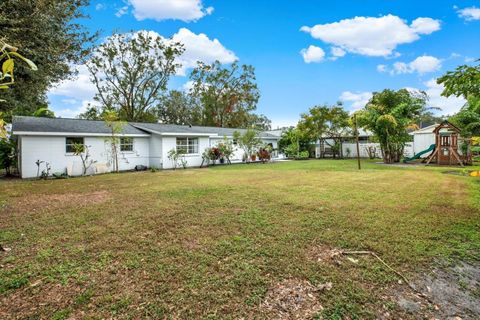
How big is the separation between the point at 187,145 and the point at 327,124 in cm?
1369

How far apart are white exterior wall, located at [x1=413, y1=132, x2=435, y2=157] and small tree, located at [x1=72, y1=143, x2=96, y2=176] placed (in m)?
22.7

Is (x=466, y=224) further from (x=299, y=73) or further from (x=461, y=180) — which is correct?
(x=299, y=73)

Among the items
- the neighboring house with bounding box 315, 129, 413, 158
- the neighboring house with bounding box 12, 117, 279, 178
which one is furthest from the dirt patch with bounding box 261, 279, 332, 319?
the neighboring house with bounding box 315, 129, 413, 158

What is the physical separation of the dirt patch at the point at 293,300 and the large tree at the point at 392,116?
Answer: 1618 cm

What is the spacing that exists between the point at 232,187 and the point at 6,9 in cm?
896

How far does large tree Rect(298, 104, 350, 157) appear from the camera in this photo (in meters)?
23.0

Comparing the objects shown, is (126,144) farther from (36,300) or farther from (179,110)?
(179,110)

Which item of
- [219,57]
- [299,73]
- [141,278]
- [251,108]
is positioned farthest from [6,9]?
[251,108]

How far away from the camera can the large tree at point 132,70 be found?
2631cm

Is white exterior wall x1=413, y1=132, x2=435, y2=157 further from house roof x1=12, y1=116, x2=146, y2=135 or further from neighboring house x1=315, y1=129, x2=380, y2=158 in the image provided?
house roof x1=12, y1=116, x2=146, y2=135

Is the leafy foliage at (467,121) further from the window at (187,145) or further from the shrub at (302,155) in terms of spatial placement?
the window at (187,145)

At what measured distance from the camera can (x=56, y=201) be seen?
6852 mm

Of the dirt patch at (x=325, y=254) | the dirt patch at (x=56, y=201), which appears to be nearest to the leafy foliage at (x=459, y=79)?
the dirt patch at (x=325, y=254)

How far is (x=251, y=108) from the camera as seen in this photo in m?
36.0
